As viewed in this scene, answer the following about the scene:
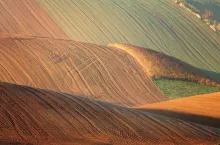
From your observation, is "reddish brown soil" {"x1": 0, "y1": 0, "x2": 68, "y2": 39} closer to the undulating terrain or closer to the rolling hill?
the undulating terrain

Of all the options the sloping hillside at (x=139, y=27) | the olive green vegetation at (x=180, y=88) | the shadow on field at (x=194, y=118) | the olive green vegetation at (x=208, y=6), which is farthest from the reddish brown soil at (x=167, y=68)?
the olive green vegetation at (x=208, y=6)

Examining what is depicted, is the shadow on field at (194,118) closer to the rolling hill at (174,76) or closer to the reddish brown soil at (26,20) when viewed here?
the rolling hill at (174,76)

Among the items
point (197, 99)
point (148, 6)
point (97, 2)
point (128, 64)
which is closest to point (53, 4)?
point (97, 2)

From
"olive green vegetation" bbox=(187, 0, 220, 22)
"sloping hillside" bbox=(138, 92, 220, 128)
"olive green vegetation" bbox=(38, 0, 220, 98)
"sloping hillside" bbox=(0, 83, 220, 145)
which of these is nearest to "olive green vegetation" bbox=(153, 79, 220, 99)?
"sloping hillside" bbox=(138, 92, 220, 128)

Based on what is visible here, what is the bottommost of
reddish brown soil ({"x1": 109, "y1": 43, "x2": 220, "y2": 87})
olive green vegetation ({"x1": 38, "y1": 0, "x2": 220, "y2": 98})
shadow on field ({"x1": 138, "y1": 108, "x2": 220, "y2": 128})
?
shadow on field ({"x1": 138, "y1": 108, "x2": 220, "y2": 128})

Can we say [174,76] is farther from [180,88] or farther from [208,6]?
[208,6]

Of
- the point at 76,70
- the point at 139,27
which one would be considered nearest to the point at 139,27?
the point at 139,27
